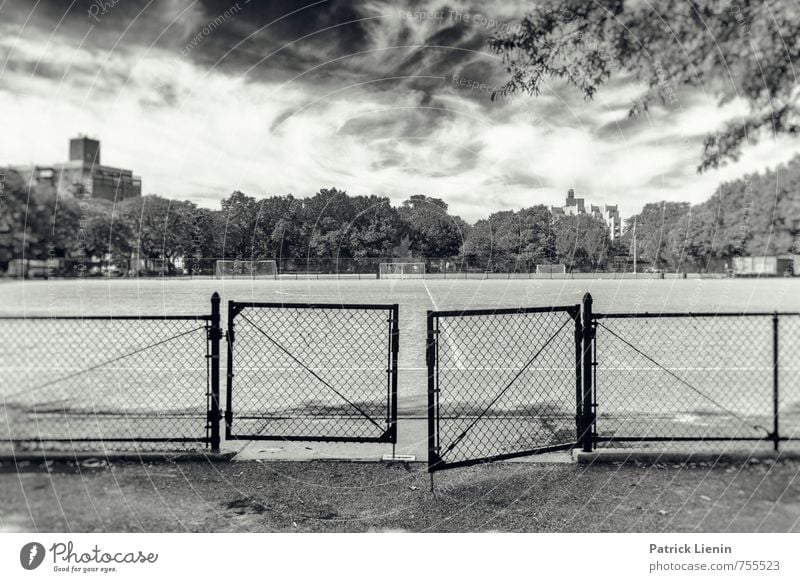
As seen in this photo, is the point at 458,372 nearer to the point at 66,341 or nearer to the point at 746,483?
the point at 746,483

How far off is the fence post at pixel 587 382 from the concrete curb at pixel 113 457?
272cm

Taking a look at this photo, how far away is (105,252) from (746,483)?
4.96 meters

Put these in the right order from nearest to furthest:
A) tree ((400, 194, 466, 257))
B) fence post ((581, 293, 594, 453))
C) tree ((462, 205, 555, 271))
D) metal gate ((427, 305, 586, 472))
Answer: metal gate ((427, 305, 586, 472)) → fence post ((581, 293, 594, 453)) → tree ((400, 194, 466, 257)) → tree ((462, 205, 555, 271))

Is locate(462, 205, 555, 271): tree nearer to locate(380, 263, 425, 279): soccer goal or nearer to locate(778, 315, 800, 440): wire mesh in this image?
locate(778, 315, 800, 440): wire mesh

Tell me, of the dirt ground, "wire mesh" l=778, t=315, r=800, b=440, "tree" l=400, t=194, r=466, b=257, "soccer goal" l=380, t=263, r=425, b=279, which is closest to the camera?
the dirt ground

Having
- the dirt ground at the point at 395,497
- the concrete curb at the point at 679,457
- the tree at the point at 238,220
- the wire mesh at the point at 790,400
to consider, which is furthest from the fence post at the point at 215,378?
the wire mesh at the point at 790,400

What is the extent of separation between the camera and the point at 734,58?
4.00 metres

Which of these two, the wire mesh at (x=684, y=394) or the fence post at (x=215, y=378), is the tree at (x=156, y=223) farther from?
the wire mesh at (x=684, y=394)

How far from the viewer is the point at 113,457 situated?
4113 mm

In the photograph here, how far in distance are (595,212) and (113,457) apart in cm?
423

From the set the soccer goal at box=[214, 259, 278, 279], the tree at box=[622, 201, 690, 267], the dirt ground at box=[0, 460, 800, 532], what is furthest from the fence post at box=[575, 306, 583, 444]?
the soccer goal at box=[214, 259, 278, 279]

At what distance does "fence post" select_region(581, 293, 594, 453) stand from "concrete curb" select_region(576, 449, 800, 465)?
12cm

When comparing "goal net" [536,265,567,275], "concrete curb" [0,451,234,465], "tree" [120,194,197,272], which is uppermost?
"tree" [120,194,197,272]

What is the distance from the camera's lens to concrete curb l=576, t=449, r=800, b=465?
4102 mm
